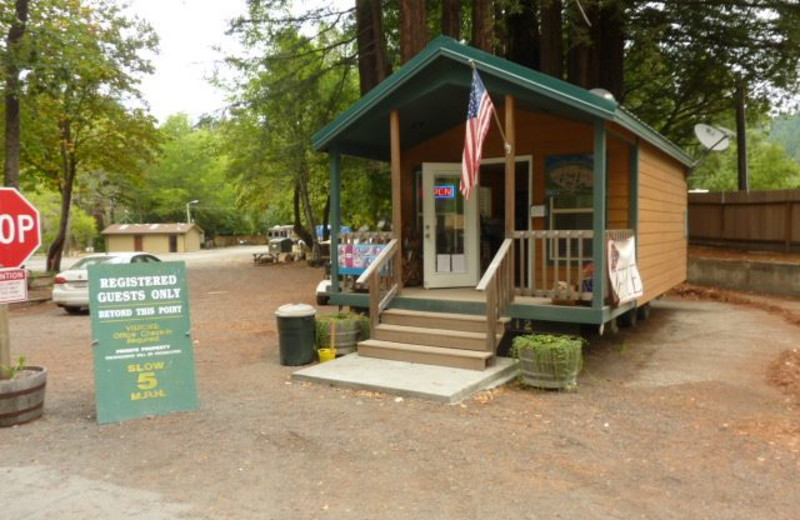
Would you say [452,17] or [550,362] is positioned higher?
[452,17]

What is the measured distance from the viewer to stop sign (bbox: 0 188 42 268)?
5156 millimetres

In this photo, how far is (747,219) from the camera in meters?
15.8

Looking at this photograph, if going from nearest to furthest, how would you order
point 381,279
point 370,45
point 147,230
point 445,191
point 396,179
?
point 396,179 < point 381,279 < point 445,191 < point 370,45 < point 147,230

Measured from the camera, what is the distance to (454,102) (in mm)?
8305

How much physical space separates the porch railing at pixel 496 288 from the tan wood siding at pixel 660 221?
229 cm

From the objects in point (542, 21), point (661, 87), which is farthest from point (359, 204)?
point (661, 87)

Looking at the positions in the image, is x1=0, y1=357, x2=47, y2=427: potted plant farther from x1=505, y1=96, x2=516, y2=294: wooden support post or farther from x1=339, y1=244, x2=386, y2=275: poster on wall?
x1=505, y1=96, x2=516, y2=294: wooden support post

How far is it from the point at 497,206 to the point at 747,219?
30.1ft

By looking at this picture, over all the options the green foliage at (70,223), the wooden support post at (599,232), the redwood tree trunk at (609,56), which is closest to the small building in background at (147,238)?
the green foliage at (70,223)

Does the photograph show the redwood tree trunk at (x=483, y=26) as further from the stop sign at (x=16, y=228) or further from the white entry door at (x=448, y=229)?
the stop sign at (x=16, y=228)

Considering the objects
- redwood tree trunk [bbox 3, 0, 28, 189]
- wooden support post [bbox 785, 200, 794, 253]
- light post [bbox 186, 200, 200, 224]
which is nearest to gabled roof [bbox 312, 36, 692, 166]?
wooden support post [bbox 785, 200, 794, 253]

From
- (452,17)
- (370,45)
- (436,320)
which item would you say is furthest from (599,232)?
(370,45)

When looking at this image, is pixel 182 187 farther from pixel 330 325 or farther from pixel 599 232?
pixel 599 232

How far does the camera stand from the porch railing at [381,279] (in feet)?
24.9
